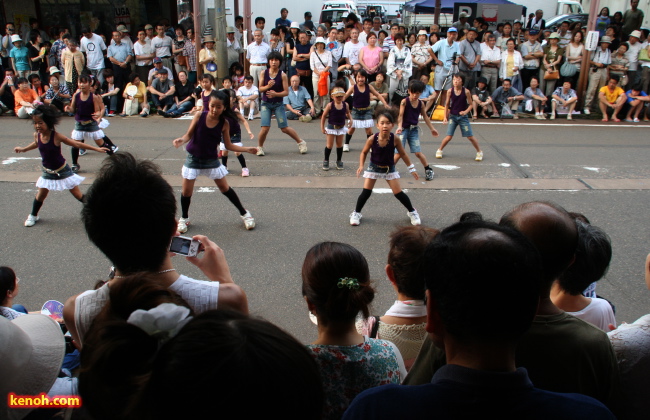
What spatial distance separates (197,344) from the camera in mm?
1193

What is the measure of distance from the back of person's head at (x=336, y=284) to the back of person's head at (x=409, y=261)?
1.06 feet

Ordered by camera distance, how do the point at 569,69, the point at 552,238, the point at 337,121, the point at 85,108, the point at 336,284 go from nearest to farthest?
1. the point at 552,238
2. the point at 336,284
3. the point at 85,108
4. the point at 337,121
5. the point at 569,69

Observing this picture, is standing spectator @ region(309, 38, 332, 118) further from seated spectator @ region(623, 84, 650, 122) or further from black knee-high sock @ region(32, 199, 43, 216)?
black knee-high sock @ region(32, 199, 43, 216)

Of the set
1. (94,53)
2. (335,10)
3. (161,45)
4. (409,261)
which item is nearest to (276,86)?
(161,45)

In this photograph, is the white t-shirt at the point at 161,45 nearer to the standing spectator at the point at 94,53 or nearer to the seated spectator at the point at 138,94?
the seated spectator at the point at 138,94

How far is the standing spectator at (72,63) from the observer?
524 inches

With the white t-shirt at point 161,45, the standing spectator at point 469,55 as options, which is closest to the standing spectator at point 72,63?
the white t-shirt at point 161,45

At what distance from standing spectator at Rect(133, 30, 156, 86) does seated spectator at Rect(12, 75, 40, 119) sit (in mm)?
2601

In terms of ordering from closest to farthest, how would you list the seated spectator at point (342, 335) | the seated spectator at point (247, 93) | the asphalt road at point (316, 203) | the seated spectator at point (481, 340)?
the seated spectator at point (481, 340) < the seated spectator at point (342, 335) < the asphalt road at point (316, 203) < the seated spectator at point (247, 93)

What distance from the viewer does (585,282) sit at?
2.66m

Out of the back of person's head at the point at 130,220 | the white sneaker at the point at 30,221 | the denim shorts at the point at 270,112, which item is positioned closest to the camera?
the back of person's head at the point at 130,220

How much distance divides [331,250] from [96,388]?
131 centimetres

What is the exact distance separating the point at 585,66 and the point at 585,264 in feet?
41.1

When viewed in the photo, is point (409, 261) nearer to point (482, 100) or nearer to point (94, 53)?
point (482, 100)
